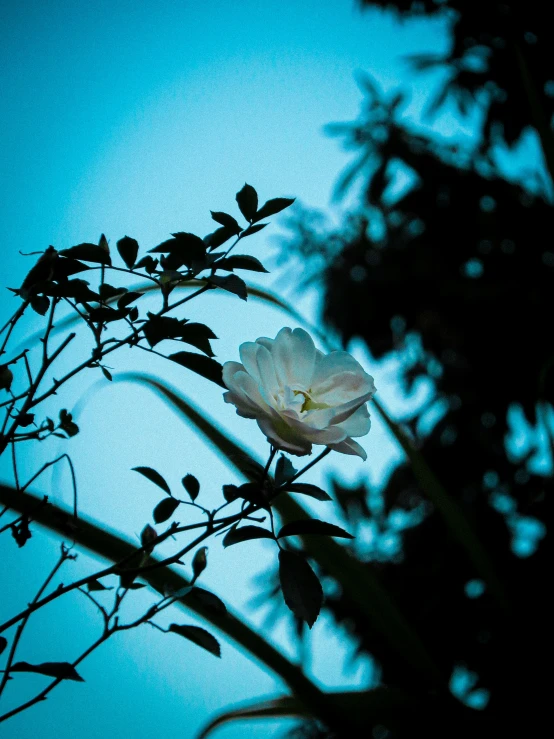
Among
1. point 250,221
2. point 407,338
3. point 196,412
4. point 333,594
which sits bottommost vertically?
point 250,221

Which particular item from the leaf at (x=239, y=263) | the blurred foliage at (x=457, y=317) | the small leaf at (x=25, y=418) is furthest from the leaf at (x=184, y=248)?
the blurred foliage at (x=457, y=317)

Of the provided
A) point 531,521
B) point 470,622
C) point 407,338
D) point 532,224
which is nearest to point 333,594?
point 470,622

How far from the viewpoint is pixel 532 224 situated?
2006 mm

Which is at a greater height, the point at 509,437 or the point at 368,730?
the point at 509,437

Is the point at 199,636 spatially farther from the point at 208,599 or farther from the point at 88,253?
the point at 88,253

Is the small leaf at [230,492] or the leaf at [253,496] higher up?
the small leaf at [230,492]

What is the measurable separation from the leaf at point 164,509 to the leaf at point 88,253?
0.50ft

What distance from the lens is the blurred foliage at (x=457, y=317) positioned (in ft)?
5.57

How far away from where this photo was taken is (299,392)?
352 mm

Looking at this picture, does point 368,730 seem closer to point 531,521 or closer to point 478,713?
point 478,713

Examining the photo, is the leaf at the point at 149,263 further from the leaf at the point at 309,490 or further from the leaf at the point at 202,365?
the leaf at the point at 309,490

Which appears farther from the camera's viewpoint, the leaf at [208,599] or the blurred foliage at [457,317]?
the blurred foliage at [457,317]

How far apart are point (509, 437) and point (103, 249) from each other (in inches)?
72.4

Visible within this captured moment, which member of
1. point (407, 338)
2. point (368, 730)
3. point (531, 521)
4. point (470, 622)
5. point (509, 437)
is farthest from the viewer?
point (407, 338)
